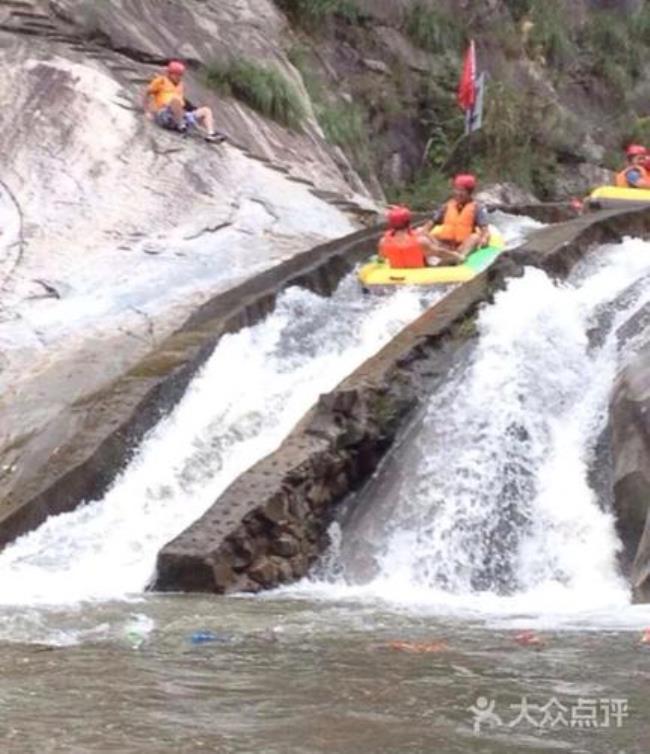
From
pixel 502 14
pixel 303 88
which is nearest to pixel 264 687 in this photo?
pixel 303 88

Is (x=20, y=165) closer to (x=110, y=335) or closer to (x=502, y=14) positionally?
(x=110, y=335)

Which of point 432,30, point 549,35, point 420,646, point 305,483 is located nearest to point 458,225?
point 305,483

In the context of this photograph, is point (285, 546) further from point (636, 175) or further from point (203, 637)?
point (636, 175)

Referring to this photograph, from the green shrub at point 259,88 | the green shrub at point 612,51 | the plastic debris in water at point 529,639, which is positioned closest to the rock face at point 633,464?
the plastic debris in water at point 529,639

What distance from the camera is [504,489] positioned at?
31.7ft

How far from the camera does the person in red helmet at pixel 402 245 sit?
1331cm

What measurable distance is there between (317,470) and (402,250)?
4081 millimetres

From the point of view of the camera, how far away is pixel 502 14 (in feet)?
87.5

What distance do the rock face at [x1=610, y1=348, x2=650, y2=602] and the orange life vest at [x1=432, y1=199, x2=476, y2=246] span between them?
13.1ft

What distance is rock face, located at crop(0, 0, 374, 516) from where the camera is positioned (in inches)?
468

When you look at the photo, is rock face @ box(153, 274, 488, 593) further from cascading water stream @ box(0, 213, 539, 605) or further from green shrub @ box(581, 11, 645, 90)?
green shrub @ box(581, 11, 645, 90)

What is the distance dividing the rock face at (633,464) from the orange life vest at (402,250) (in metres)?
3.60

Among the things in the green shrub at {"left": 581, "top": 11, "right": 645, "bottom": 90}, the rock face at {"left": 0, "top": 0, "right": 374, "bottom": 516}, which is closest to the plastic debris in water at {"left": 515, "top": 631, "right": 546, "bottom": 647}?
the rock face at {"left": 0, "top": 0, "right": 374, "bottom": 516}

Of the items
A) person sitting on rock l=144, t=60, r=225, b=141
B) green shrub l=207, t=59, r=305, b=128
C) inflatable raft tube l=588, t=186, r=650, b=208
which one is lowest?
inflatable raft tube l=588, t=186, r=650, b=208
